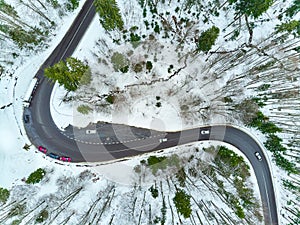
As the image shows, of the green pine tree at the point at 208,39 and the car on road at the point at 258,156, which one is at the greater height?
the green pine tree at the point at 208,39

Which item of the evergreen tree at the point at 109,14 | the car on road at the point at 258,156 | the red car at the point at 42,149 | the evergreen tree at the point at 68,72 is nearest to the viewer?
the evergreen tree at the point at 109,14

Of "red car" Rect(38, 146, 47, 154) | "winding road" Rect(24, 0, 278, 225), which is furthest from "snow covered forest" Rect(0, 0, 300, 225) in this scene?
"red car" Rect(38, 146, 47, 154)

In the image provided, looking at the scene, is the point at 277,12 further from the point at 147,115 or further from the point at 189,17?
the point at 147,115

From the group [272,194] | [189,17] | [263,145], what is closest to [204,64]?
[189,17]

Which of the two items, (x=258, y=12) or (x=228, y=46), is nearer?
(x=258, y=12)

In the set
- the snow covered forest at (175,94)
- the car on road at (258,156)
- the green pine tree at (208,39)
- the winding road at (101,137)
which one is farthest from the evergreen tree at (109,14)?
the car on road at (258,156)

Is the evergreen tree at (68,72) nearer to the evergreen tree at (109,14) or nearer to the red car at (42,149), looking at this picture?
the evergreen tree at (109,14)
